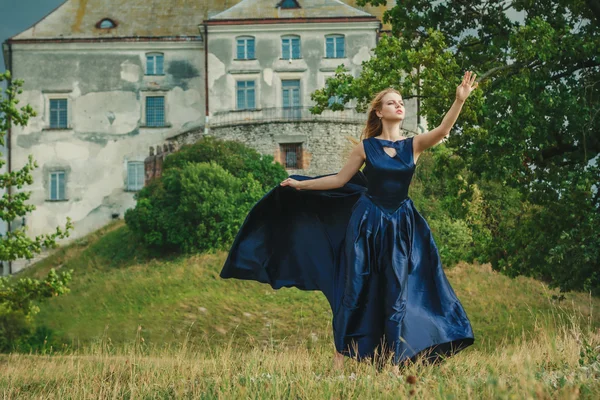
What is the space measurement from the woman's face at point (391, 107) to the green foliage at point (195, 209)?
22.4m

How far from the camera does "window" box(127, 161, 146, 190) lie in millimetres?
38531

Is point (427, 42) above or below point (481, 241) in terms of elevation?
above

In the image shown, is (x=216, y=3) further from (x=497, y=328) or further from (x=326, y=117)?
(x=497, y=328)

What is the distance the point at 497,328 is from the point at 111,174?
22.8 metres

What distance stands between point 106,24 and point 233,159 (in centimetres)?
1302

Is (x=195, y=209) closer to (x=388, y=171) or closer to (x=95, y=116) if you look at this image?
(x=95, y=116)

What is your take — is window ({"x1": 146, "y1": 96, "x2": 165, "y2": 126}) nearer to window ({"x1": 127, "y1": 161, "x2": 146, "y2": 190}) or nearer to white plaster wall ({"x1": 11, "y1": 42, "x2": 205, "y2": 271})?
white plaster wall ({"x1": 11, "y1": 42, "x2": 205, "y2": 271})

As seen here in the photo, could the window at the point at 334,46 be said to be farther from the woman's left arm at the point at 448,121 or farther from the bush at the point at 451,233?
the woman's left arm at the point at 448,121

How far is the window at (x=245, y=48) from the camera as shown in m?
38.7

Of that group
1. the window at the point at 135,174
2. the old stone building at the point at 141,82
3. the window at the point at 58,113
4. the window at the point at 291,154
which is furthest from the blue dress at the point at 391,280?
the window at the point at 58,113

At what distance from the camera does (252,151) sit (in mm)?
33531

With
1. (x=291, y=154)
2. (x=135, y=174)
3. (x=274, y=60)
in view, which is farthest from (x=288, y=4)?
(x=135, y=174)

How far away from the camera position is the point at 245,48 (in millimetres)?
38719

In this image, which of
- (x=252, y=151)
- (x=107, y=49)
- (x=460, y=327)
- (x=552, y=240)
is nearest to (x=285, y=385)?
(x=460, y=327)
